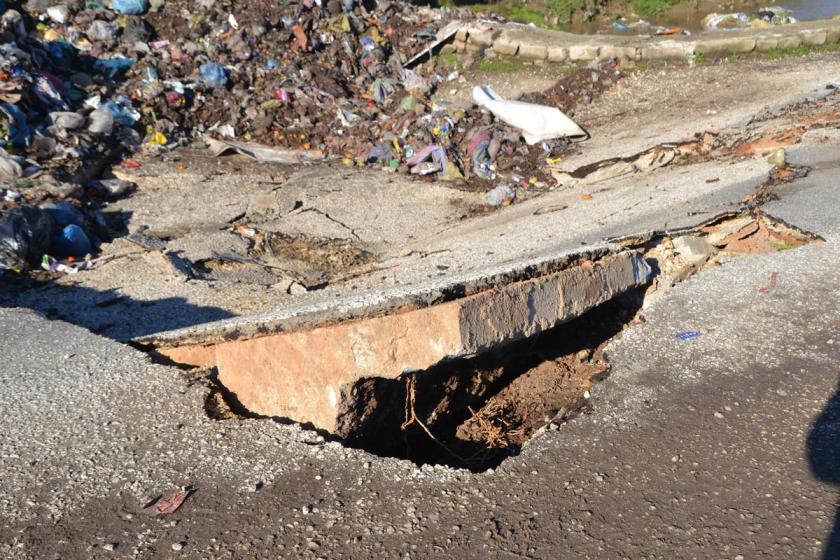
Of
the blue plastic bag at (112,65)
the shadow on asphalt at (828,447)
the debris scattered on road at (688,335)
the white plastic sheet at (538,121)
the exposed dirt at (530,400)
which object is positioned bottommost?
the white plastic sheet at (538,121)

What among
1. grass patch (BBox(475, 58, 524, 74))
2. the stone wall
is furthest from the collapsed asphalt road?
grass patch (BBox(475, 58, 524, 74))

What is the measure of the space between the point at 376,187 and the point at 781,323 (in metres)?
4.96

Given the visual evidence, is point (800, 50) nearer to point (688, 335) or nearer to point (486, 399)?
point (688, 335)

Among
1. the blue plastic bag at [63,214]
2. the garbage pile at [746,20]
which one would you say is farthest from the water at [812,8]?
the blue plastic bag at [63,214]

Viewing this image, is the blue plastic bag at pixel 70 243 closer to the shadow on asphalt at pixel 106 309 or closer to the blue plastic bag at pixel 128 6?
the shadow on asphalt at pixel 106 309

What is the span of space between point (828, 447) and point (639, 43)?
8.39m

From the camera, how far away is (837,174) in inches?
217

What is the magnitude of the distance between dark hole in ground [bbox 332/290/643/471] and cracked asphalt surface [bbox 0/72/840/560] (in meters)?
0.29

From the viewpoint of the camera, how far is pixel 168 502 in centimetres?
261

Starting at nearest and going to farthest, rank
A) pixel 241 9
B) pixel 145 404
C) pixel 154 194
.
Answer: pixel 145 404, pixel 154 194, pixel 241 9

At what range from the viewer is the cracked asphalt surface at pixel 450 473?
2.43 metres

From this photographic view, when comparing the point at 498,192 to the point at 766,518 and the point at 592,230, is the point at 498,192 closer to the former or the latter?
the point at 592,230

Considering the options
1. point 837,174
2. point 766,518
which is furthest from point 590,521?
point 837,174

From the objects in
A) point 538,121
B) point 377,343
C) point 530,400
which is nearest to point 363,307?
point 377,343
